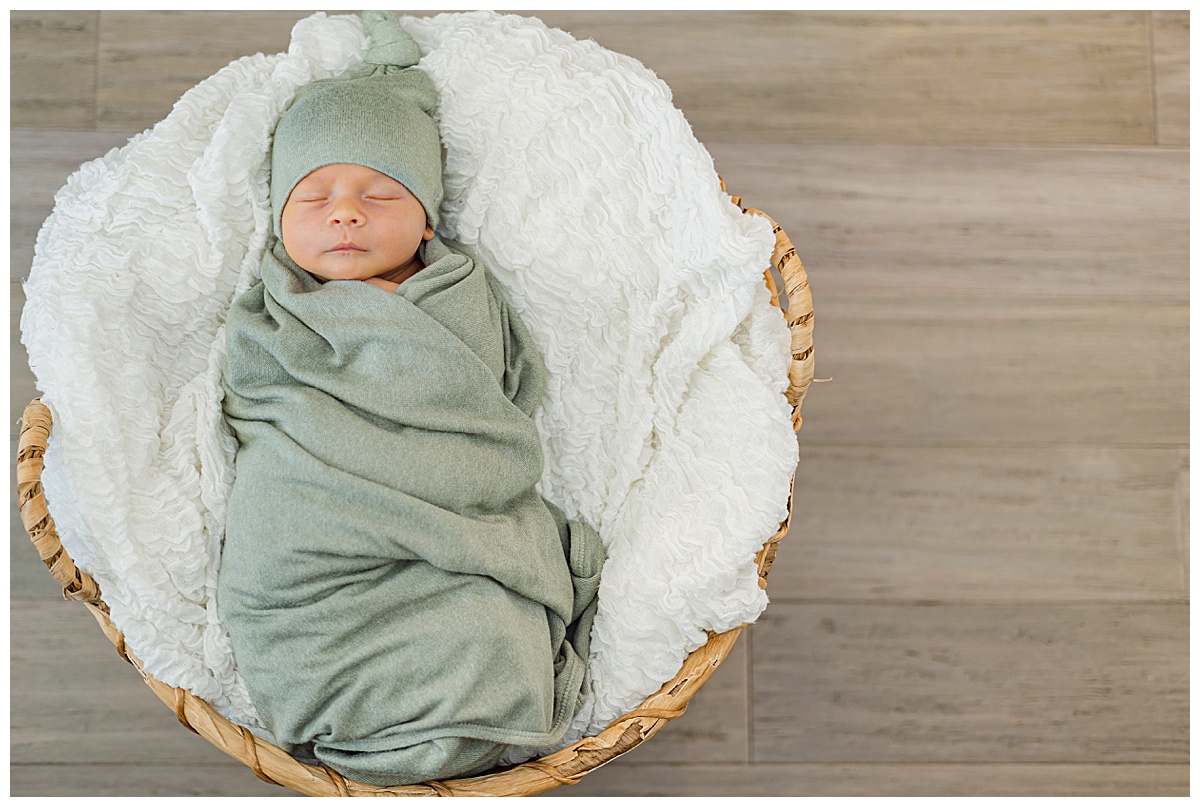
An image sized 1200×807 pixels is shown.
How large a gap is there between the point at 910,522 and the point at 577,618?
1.65 ft

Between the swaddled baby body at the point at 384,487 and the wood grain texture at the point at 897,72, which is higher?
the wood grain texture at the point at 897,72

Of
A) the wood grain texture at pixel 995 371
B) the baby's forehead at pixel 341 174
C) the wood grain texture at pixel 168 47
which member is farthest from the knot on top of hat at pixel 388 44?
the wood grain texture at pixel 995 371

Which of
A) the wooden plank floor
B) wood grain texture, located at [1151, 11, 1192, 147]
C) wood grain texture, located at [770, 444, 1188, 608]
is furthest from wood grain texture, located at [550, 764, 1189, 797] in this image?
wood grain texture, located at [1151, 11, 1192, 147]

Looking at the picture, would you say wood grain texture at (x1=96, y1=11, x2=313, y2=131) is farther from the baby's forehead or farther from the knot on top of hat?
the baby's forehead

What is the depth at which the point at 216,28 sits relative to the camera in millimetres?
1312

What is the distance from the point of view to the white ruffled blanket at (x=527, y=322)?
0.95 m

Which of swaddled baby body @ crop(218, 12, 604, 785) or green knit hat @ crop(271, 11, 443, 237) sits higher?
green knit hat @ crop(271, 11, 443, 237)

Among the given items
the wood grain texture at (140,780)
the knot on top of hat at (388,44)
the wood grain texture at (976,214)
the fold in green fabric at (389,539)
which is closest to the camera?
the fold in green fabric at (389,539)

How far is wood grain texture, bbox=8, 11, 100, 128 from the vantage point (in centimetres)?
130

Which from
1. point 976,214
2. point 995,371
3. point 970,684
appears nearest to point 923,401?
point 995,371

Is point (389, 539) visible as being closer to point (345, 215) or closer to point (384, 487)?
point (384, 487)

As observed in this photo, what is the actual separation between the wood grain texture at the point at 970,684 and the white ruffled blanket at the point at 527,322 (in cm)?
35

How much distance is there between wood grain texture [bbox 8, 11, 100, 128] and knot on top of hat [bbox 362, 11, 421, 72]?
48cm

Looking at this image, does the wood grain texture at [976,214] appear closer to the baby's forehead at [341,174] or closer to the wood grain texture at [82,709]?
the baby's forehead at [341,174]
